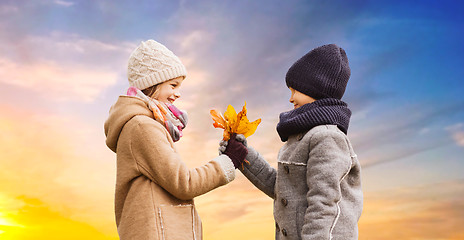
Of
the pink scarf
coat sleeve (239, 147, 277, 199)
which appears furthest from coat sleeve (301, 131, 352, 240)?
the pink scarf

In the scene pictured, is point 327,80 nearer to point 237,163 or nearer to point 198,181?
point 237,163

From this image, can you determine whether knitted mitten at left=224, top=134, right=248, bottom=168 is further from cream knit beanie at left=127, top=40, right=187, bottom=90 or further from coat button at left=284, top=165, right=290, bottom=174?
cream knit beanie at left=127, top=40, right=187, bottom=90

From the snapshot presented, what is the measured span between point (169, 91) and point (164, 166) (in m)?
0.60

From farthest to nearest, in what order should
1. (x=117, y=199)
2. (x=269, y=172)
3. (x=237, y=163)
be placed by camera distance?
(x=269, y=172) → (x=237, y=163) → (x=117, y=199)

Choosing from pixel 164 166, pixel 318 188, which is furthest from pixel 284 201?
pixel 164 166

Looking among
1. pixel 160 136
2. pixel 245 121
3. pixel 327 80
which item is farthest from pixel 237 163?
pixel 327 80

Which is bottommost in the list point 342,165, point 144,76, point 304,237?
point 304,237

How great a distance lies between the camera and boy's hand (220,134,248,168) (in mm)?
3348

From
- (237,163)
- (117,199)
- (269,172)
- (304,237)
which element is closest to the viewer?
(304,237)

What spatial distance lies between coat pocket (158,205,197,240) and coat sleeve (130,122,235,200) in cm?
9

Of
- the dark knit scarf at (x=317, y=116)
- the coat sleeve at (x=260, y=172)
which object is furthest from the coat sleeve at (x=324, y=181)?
the coat sleeve at (x=260, y=172)

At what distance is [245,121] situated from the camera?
347 centimetres

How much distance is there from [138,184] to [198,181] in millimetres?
379

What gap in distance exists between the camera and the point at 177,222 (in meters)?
2.98
